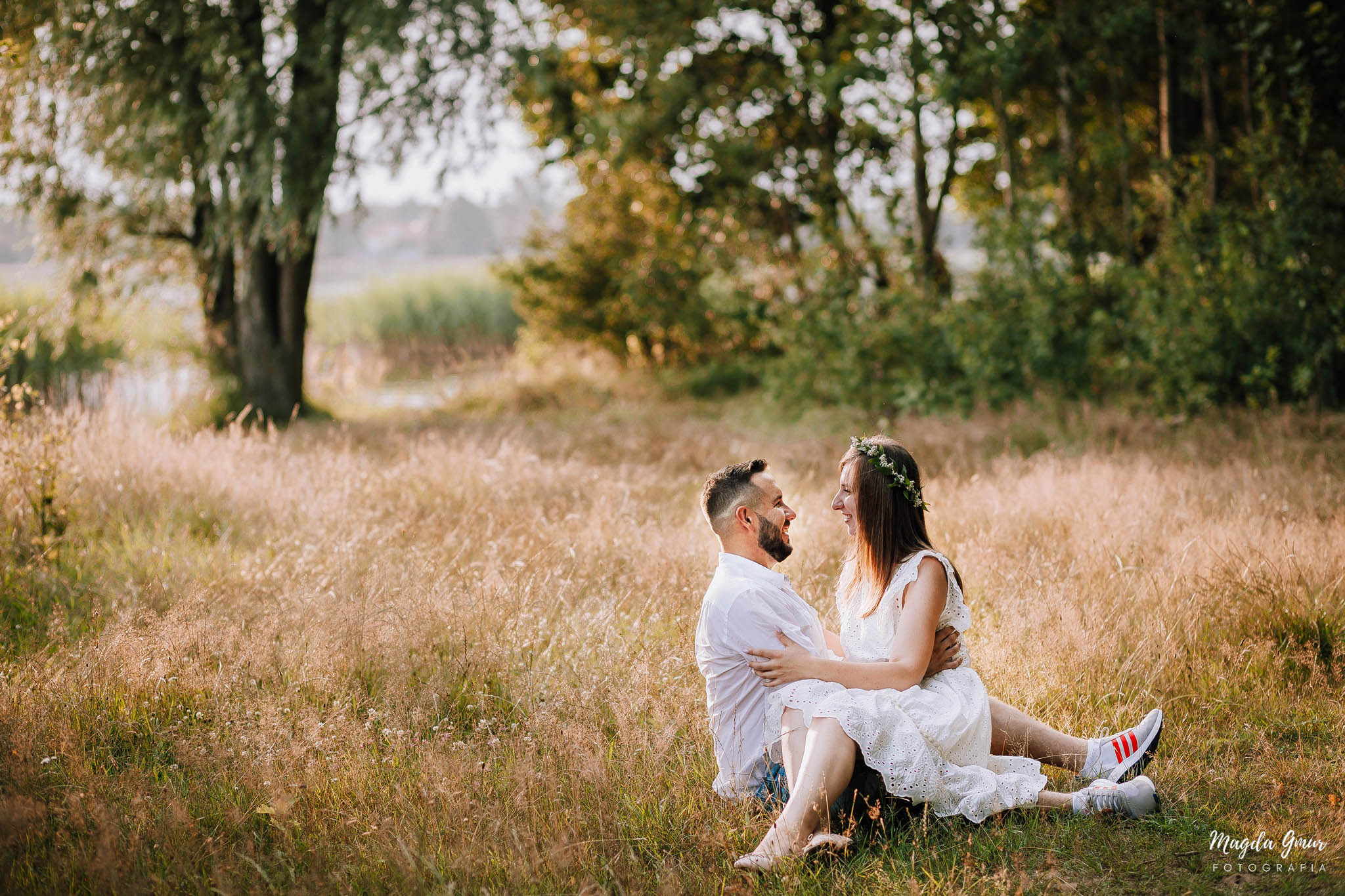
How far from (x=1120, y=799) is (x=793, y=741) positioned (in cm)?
Result: 107

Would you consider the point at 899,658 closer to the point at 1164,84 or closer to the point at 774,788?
the point at 774,788

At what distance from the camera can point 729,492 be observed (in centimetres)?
318

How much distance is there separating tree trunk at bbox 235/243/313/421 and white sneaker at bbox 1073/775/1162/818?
33.3ft

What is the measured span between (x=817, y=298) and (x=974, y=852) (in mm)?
8929

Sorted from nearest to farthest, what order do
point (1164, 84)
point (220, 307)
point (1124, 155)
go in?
point (1164, 84) < point (1124, 155) < point (220, 307)

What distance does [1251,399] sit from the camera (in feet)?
26.0

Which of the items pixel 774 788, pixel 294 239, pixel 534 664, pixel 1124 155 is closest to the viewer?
pixel 774 788

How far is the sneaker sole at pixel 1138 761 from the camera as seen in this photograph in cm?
322

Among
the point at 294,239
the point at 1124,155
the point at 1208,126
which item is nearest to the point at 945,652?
the point at 1208,126

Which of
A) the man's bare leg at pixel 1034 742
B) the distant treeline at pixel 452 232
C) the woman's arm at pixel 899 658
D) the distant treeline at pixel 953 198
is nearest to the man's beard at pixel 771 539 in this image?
the woman's arm at pixel 899 658

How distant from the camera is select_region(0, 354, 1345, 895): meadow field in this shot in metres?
2.84

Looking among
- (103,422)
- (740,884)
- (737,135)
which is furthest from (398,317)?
(740,884)

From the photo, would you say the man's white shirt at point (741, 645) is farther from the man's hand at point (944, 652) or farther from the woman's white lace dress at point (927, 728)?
the man's hand at point (944, 652)

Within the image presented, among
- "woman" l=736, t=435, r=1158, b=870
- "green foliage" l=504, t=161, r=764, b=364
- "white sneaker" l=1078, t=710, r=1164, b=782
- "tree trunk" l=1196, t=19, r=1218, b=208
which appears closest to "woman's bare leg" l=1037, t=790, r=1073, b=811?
"woman" l=736, t=435, r=1158, b=870
